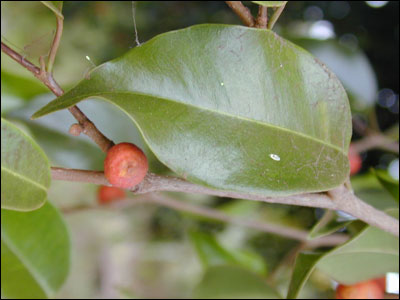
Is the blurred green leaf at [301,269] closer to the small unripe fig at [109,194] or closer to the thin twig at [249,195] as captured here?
the thin twig at [249,195]

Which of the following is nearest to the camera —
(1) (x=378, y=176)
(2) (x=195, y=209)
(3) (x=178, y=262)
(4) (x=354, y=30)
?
(1) (x=378, y=176)

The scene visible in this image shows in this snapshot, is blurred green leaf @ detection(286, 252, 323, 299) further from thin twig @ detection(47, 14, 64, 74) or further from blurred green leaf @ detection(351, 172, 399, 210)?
thin twig @ detection(47, 14, 64, 74)

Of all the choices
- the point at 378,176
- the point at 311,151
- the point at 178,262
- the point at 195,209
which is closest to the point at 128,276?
the point at 178,262

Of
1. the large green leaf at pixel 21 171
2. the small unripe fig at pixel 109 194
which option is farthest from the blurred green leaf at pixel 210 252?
the large green leaf at pixel 21 171

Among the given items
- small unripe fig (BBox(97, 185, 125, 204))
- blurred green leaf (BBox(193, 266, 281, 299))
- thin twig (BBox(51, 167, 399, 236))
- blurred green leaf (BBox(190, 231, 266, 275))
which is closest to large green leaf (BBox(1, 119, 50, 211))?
thin twig (BBox(51, 167, 399, 236))

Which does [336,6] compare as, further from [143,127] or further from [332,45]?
[143,127]

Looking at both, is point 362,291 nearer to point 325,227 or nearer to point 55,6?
point 325,227

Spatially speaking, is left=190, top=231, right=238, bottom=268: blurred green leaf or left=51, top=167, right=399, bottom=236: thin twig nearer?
left=51, top=167, right=399, bottom=236: thin twig

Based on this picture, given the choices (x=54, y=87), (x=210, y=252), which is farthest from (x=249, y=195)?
(x=210, y=252)
